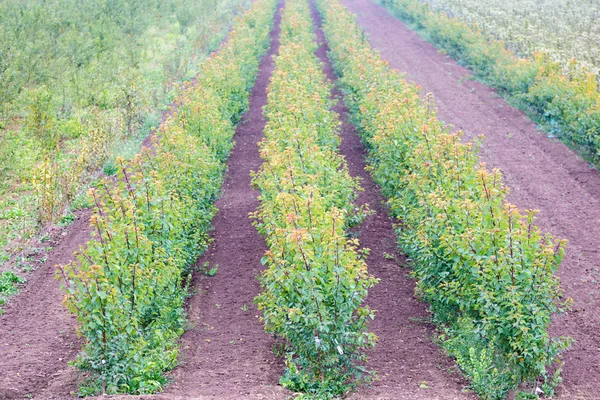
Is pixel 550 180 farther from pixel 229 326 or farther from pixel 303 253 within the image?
pixel 303 253

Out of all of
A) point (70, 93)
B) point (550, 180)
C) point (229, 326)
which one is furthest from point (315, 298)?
point (70, 93)

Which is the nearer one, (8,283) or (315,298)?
(315,298)

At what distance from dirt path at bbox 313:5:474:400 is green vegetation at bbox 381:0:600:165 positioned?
16.5 feet

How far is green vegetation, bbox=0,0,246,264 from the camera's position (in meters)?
12.4

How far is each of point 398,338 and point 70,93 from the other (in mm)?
13319

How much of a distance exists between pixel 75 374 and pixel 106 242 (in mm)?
1412

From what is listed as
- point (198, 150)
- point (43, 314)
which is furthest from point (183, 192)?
point (43, 314)

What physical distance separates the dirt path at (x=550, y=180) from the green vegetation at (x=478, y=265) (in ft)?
1.72

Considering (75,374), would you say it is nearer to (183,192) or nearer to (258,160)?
(183,192)

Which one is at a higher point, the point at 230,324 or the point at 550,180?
the point at 550,180

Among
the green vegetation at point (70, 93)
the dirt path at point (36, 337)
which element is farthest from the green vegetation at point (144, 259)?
the green vegetation at point (70, 93)

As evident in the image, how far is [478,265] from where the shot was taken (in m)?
7.04

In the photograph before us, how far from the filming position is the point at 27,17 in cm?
2267

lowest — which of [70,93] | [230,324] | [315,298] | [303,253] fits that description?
[230,324]
